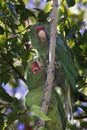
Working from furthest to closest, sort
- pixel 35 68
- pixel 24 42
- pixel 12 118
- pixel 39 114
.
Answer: pixel 24 42 < pixel 35 68 < pixel 12 118 < pixel 39 114

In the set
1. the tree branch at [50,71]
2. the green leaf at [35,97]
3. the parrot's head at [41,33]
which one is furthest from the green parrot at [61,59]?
the tree branch at [50,71]

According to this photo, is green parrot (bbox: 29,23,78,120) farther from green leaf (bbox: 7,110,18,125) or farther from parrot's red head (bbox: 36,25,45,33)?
green leaf (bbox: 7,110,18,125)

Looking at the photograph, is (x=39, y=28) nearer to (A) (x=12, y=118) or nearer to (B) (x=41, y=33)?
(B) (x=41, y=33)

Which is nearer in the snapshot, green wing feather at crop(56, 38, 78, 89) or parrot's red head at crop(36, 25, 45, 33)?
green wing feather at crop(56, 38, 78, 89)

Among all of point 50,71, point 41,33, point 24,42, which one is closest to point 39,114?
point 50,71

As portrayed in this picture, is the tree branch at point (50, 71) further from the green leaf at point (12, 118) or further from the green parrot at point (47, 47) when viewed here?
the green parrot at point (47, 47)

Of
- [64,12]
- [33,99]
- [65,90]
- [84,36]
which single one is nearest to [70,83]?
[65,90]

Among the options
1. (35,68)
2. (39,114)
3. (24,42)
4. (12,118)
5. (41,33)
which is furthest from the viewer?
(24,42)

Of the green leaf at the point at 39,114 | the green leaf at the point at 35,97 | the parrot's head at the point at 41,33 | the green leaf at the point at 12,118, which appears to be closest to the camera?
the green leaf at the point at 39,114

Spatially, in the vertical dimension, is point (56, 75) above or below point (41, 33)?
below

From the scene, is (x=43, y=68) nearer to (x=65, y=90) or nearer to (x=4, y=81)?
(x=65, y=90)

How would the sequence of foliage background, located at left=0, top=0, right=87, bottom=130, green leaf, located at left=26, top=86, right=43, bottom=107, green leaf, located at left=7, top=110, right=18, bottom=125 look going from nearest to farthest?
green leaf, located at left=7, top=110, right=18, bottom=125
green leaf, located at left=26, top=86, right=43, bottom=107
foliage background, located at left=0, top=0, right=87, bottom=130

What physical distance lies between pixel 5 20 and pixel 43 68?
46 cm

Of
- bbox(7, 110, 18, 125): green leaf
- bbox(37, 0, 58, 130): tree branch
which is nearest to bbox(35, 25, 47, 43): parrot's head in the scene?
bbox(37, 0, 58, 130): tree branch
